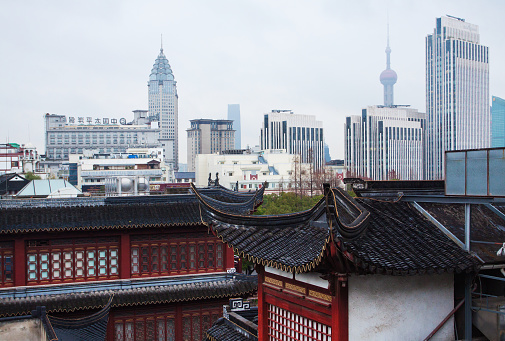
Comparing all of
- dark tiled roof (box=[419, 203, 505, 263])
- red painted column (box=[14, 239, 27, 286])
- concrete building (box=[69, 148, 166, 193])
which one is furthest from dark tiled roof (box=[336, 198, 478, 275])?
concrete building (box=[69, 148, 166, 193])

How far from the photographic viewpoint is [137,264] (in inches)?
963

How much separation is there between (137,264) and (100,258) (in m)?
1.60

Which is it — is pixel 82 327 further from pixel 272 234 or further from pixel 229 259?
pixel 272 234

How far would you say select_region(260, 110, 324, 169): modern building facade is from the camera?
568 ft

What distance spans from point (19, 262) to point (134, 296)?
4.87m

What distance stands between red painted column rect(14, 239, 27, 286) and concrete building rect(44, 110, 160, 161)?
166367mm

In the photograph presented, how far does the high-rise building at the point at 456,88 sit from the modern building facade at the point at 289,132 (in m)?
37.5

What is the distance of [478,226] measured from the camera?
40.6 ft

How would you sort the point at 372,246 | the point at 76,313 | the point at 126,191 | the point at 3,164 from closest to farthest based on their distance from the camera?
1. the point at 372,246
2. the point at 76,313
3. the point at 126,191
4. the point at 3,164

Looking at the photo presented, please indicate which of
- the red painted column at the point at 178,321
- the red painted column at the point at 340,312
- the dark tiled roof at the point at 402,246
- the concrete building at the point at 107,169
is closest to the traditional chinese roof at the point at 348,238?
the dark tiled roof at the point at 402,246

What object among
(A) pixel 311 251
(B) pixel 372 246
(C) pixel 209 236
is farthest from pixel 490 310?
(C) pixel 209 236

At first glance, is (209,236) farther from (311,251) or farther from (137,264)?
(311,251)

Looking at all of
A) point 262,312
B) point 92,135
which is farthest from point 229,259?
point 92,135

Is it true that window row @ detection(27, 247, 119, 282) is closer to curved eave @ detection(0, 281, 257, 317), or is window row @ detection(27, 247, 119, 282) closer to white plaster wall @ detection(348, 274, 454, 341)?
curved eave @ detection(0, 281, 257, 317)
